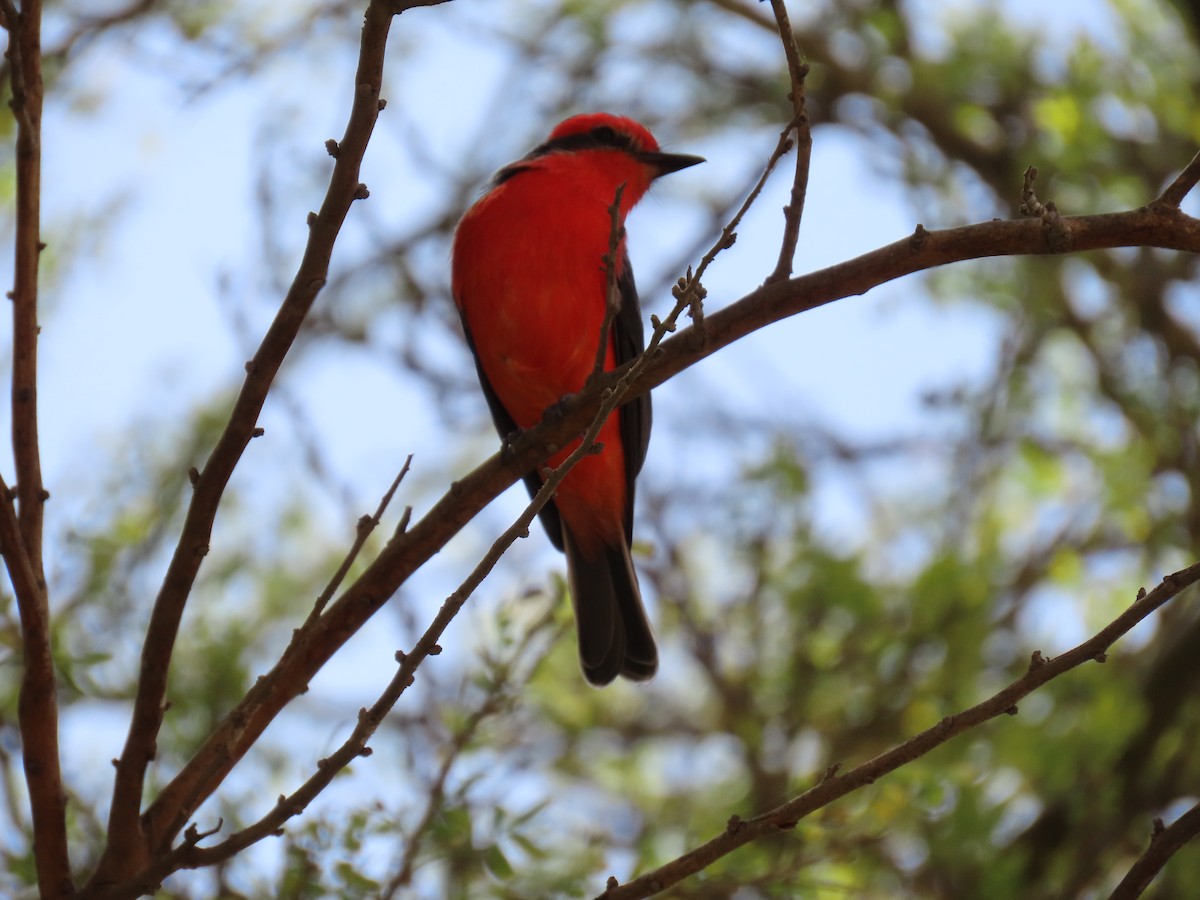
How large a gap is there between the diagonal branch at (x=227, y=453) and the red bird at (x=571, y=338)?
1882 mm

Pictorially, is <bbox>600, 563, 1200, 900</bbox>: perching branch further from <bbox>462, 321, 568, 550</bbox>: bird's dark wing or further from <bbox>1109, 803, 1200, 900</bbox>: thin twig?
<bbox>462, 321, 568, 550</bbox>: bird's dark wing

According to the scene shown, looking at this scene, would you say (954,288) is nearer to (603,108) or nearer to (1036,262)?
(1036,262)

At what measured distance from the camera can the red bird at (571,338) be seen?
4574mm

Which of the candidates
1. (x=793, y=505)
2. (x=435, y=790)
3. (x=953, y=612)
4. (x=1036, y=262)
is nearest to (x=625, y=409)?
(x=793, y=505)

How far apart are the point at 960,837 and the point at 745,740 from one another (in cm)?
104

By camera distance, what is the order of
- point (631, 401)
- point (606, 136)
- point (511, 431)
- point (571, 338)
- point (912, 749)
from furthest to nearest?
point (606, 136) → point (511, 431) → point (631, 401) → point (571, 338) → point (912, 749)

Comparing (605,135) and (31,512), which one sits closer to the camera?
(31,512)

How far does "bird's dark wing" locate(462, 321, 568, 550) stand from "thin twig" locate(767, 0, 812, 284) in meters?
2.22

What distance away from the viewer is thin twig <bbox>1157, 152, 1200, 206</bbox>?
2561 millimetres

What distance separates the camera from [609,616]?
15.5ft

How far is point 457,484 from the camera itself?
315 cm

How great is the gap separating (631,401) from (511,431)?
63 cm

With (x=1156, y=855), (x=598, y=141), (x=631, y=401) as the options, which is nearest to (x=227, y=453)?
(x=1156, y=855)

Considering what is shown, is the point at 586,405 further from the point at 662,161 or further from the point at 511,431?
the point at 662,161
